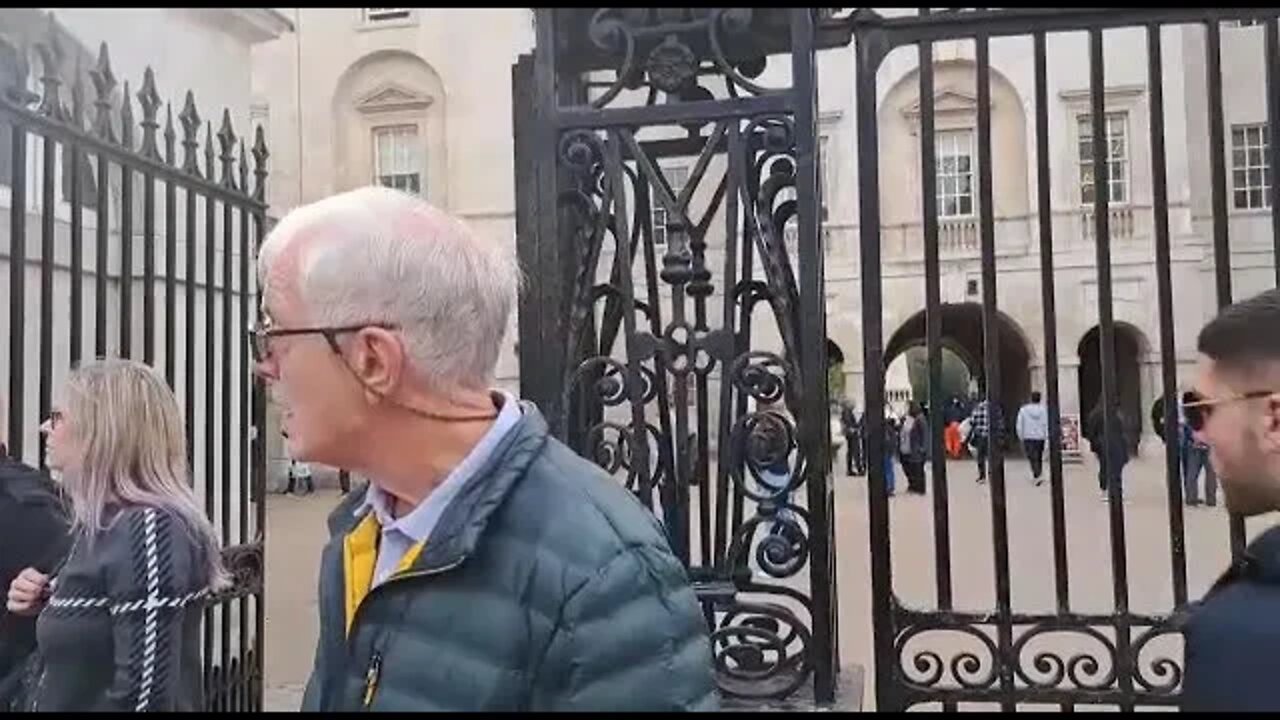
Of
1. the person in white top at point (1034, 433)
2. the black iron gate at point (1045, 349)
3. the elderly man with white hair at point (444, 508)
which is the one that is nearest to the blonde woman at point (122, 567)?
the elderly man with white hair at point (444, 508)

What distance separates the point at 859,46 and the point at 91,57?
5177mm

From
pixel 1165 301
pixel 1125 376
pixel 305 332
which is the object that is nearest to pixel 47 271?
pixel 305 332

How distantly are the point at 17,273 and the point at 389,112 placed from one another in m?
16.3

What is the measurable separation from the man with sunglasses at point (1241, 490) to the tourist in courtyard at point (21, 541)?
3107mm

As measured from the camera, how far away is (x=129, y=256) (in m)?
4.34

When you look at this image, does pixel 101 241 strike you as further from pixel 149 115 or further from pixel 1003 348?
pixel 1003 348

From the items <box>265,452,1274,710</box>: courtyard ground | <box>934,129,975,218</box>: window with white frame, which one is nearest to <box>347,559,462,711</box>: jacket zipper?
<box>265,452,1274,710</box>: courtyard ground

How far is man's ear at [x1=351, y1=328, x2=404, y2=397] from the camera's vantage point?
1.72 m

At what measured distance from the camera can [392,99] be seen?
19.7m

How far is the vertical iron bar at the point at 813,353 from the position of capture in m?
2.95

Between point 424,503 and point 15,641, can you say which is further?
point 15,641

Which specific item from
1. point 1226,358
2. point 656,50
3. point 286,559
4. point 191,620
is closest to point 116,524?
point 191,620

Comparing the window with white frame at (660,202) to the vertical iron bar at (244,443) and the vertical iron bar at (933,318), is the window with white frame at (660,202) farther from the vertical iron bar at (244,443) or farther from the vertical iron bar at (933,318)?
the vertical iron bar at (244,443)

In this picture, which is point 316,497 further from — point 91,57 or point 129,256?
point 129,256
